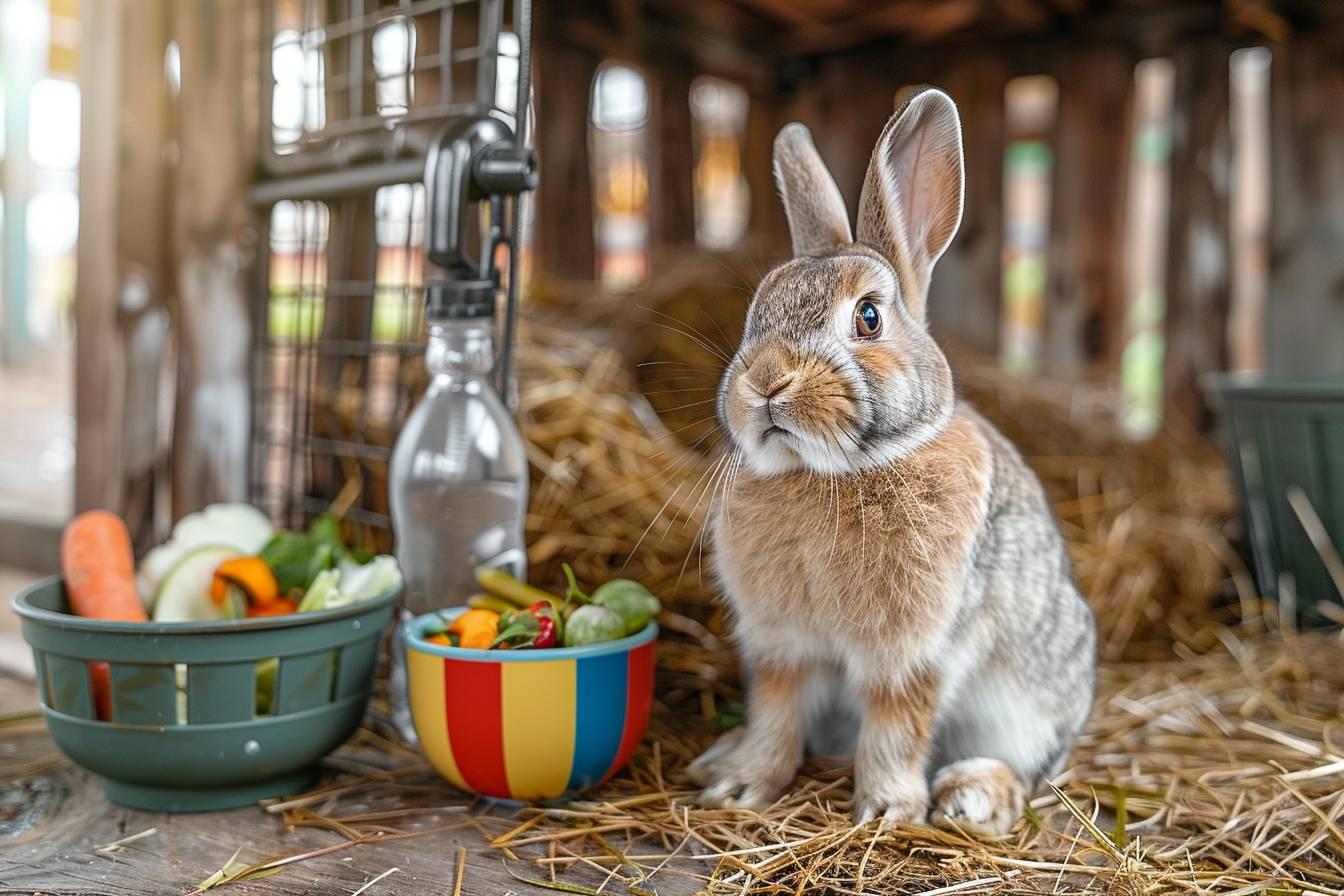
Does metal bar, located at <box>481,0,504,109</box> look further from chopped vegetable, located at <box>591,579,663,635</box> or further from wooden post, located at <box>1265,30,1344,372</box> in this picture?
wooden post, located at <box>1265,30,1344,372</box>

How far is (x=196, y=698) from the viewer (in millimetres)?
1448

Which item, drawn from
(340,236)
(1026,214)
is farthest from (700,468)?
(1026,214)

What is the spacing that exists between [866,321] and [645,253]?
262 cm

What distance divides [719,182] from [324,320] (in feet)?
14.7

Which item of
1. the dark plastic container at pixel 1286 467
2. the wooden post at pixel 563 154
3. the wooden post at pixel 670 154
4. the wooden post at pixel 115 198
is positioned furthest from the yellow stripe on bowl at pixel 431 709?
the wooden post at pixel 670 154

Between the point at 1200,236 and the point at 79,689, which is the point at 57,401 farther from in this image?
the point at 1200,236

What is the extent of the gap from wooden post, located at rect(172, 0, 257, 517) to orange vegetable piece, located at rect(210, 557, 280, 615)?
0.68 m

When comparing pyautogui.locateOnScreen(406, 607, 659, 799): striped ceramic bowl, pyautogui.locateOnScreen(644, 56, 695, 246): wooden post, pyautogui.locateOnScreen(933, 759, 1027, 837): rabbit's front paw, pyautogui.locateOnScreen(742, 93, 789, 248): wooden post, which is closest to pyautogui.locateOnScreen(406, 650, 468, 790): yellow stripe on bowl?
pyautogui.locateOnScreen(406, 607, 659, 799): striped ceramic bowl

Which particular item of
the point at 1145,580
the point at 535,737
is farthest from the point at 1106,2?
the point at 535,737

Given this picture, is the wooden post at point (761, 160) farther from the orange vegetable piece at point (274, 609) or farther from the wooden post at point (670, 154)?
the orange vegetable piece at point (274, 609)

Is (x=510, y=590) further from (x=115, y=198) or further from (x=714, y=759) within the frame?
(x=115, y=198)

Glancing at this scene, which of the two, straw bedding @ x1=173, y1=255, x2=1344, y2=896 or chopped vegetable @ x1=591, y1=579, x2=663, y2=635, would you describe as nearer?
straw bedding @ x1=173, y1=255, x2=1344, y2=896

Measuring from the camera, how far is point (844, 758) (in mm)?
1718

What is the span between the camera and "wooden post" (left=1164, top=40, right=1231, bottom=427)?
333 centimetres
